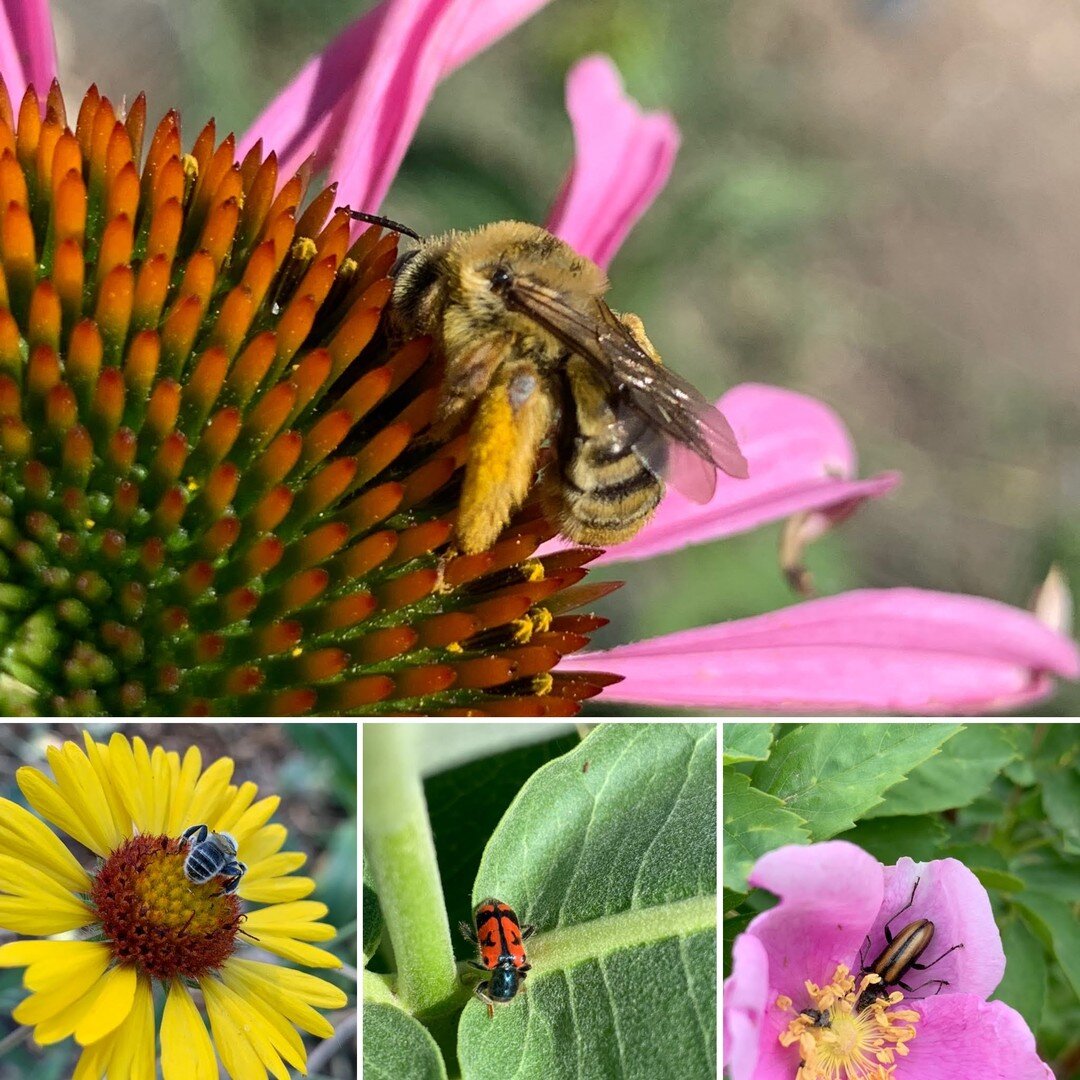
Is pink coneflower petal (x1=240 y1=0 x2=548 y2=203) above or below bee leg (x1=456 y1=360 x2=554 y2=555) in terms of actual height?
above

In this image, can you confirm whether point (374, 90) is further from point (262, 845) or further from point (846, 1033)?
point (846, 1033)

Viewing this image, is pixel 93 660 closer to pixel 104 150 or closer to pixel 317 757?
pixel 317 757

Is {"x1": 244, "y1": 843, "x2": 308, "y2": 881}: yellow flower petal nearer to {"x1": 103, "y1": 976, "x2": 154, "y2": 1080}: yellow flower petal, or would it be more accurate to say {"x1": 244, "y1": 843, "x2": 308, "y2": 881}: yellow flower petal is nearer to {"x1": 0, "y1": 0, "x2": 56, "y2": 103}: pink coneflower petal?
{"x1": 103, "y1": 976, "x2": 154, "y2": 1080}: yellow flower petal

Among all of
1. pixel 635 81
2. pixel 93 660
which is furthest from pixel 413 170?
pixel 93 660

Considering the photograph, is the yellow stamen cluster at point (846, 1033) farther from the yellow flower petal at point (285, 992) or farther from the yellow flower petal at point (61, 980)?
the yellow flower petal at point (61, 980)

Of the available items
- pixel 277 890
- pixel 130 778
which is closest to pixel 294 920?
pixel 277 890

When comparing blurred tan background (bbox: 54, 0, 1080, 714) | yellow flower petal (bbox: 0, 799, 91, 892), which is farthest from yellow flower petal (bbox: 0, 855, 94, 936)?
blurred tan background (bbox: 54, 0, 1080, 714)

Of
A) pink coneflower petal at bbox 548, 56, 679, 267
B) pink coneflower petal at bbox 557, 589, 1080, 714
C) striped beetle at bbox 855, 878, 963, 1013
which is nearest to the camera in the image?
striped beetle at bbox 855, 878, 963, 1013
